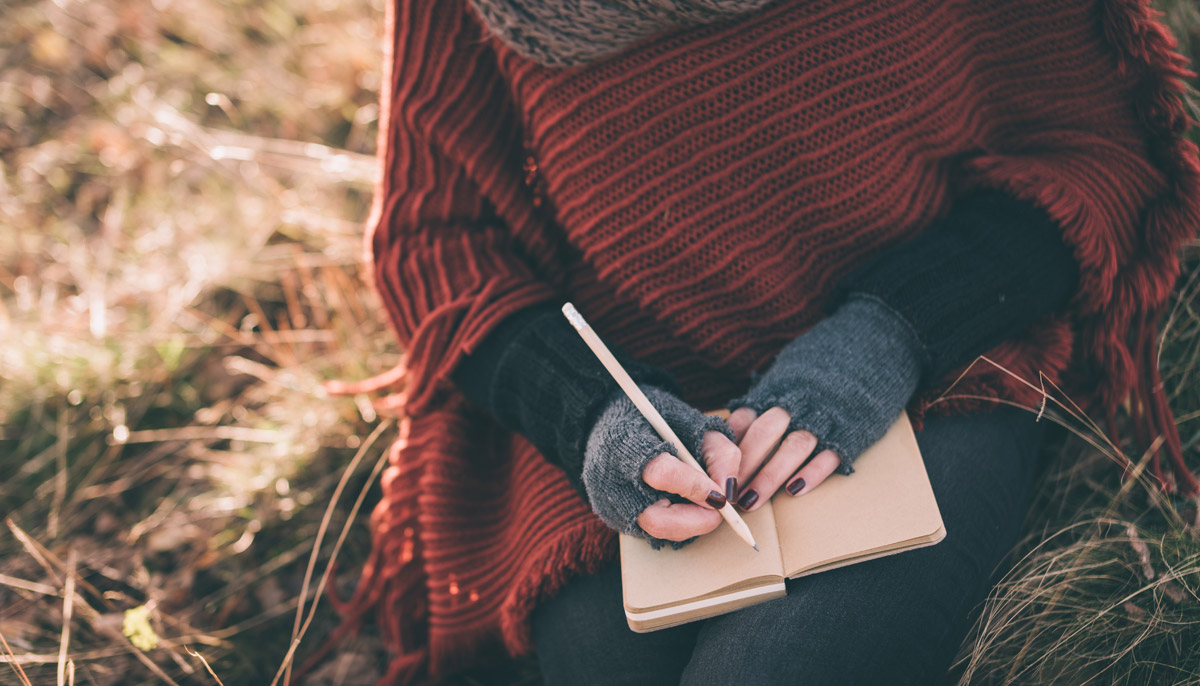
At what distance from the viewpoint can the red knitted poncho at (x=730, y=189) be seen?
1.20 m

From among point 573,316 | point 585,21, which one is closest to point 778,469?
point 573,316

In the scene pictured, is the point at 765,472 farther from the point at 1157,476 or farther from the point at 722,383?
the point at 1157,476

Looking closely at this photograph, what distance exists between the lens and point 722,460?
1.05m

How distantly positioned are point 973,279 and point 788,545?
0.55m

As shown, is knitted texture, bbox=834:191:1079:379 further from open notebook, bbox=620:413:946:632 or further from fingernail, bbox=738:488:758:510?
fingernail, bbox=738:488:758:510

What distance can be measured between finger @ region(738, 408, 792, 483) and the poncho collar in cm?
66

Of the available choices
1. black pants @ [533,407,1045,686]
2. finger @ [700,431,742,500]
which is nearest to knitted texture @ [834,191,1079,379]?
black pants @ [533,407,1045,686]

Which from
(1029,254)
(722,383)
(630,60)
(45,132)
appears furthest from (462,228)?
(45,132)

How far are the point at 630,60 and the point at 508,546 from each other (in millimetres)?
970

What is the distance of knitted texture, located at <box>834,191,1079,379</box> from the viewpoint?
46.1 inches

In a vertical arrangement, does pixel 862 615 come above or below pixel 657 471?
below

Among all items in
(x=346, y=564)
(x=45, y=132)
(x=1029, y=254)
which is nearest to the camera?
(x=1029, y=254)

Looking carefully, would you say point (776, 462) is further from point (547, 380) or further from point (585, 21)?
point (585, 21)

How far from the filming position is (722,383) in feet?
4.73
